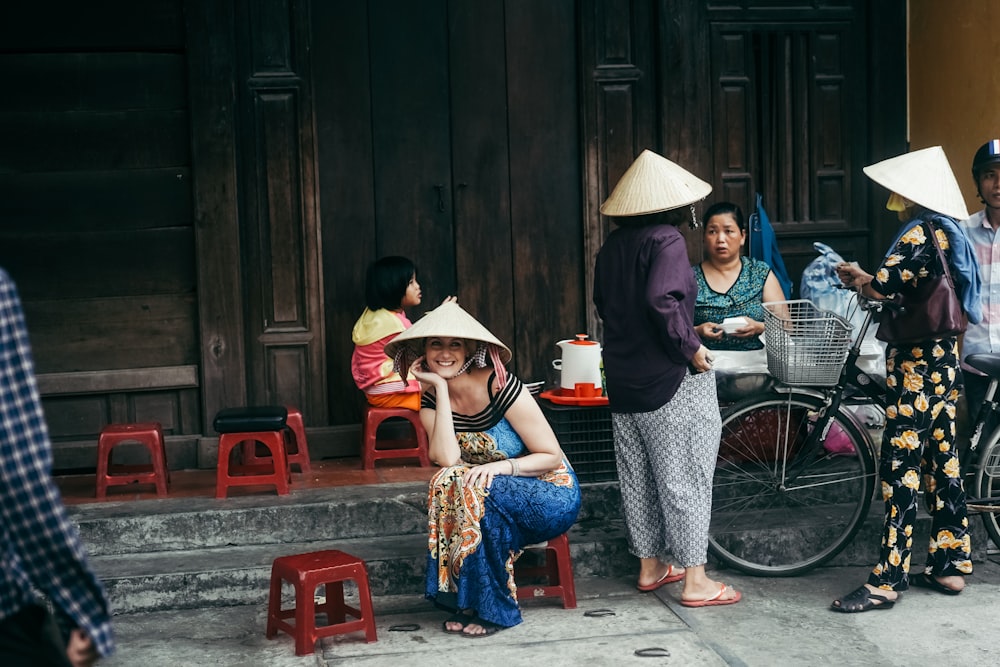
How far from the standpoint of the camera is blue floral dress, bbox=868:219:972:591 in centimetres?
548

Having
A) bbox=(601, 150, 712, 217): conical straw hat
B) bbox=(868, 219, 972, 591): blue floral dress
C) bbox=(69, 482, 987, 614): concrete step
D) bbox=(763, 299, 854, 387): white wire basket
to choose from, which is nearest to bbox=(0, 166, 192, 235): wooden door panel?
bbox=(69, 482, 987, 614): concrete step

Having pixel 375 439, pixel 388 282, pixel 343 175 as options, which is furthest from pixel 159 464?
pixel 343 175

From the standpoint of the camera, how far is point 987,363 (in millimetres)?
5973

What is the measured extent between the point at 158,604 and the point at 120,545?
0.57 meters

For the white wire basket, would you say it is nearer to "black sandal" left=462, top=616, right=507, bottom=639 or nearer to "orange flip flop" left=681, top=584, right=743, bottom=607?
"orange flip flop" left=681, top=584, right=743, bottom=607

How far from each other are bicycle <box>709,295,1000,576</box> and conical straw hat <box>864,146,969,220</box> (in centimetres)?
52

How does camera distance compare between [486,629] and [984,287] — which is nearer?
[486,629]

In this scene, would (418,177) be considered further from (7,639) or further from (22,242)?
(7,639)

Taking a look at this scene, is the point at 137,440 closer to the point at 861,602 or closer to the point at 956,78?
the point at 861,602

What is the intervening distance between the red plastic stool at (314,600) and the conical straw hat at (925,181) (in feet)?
9.64

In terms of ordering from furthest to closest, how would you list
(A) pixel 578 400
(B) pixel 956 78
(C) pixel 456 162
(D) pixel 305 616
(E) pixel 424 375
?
(C) pixel 456 162, (B) pixel 956 78, (A) pixel 578 400, (E) pixel 424 375, (D) pixel 305 616

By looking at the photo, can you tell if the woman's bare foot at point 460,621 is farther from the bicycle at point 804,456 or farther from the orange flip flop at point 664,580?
the bicycle at point 804,456

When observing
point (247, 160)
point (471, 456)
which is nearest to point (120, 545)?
point (471, 456)

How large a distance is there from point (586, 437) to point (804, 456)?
1219 millimetres
